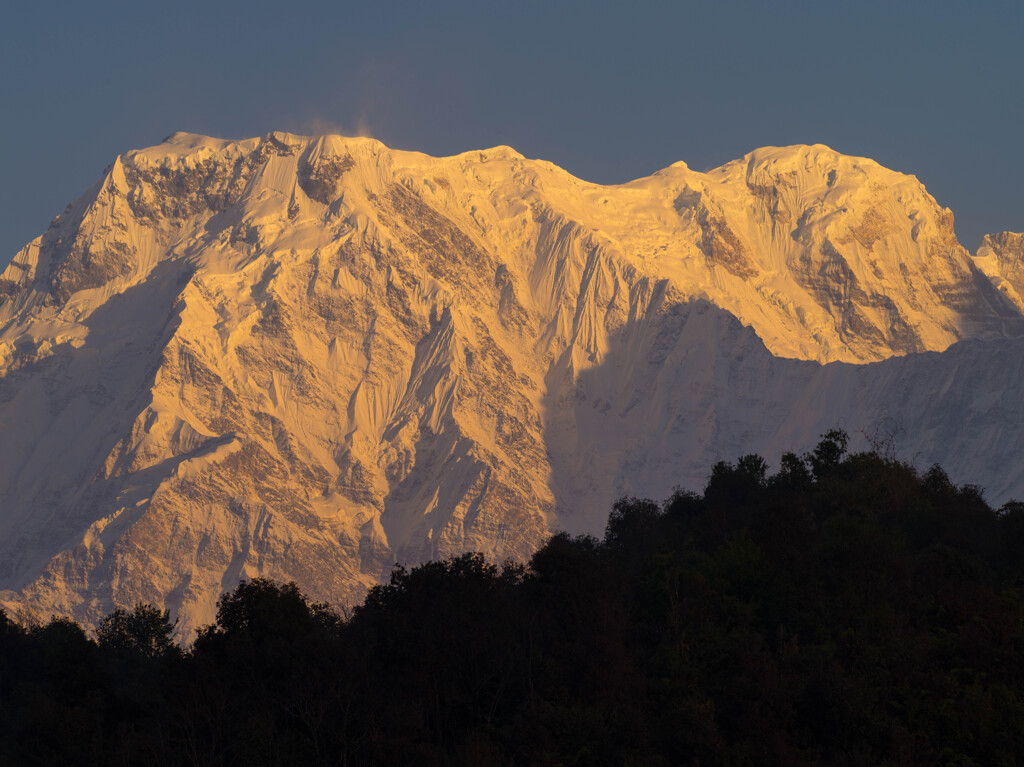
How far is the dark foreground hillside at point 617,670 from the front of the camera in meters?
73.3

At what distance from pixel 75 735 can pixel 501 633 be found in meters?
24.0

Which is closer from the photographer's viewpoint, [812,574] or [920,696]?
[920,696]

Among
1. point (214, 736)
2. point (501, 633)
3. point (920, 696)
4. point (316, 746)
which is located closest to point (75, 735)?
point (214, 736)

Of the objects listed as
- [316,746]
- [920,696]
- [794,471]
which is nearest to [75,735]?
[316,746]

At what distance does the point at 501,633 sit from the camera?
8588cm

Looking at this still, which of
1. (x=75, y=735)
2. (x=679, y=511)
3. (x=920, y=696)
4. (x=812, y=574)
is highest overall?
(x=679, y=511)

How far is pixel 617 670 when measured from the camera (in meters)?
81.0

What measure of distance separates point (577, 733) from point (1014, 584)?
120 ft

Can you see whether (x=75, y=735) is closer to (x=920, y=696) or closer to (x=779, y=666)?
(x=779, y=666)

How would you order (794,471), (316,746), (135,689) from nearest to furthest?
(316,746) < (135,689) < (794,471)

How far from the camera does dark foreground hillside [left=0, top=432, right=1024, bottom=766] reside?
7331 cm

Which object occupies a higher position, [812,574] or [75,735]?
[812,574]

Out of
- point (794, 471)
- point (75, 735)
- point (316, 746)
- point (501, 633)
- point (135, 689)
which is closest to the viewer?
point (316, 746)

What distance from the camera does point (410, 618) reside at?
87438mm
